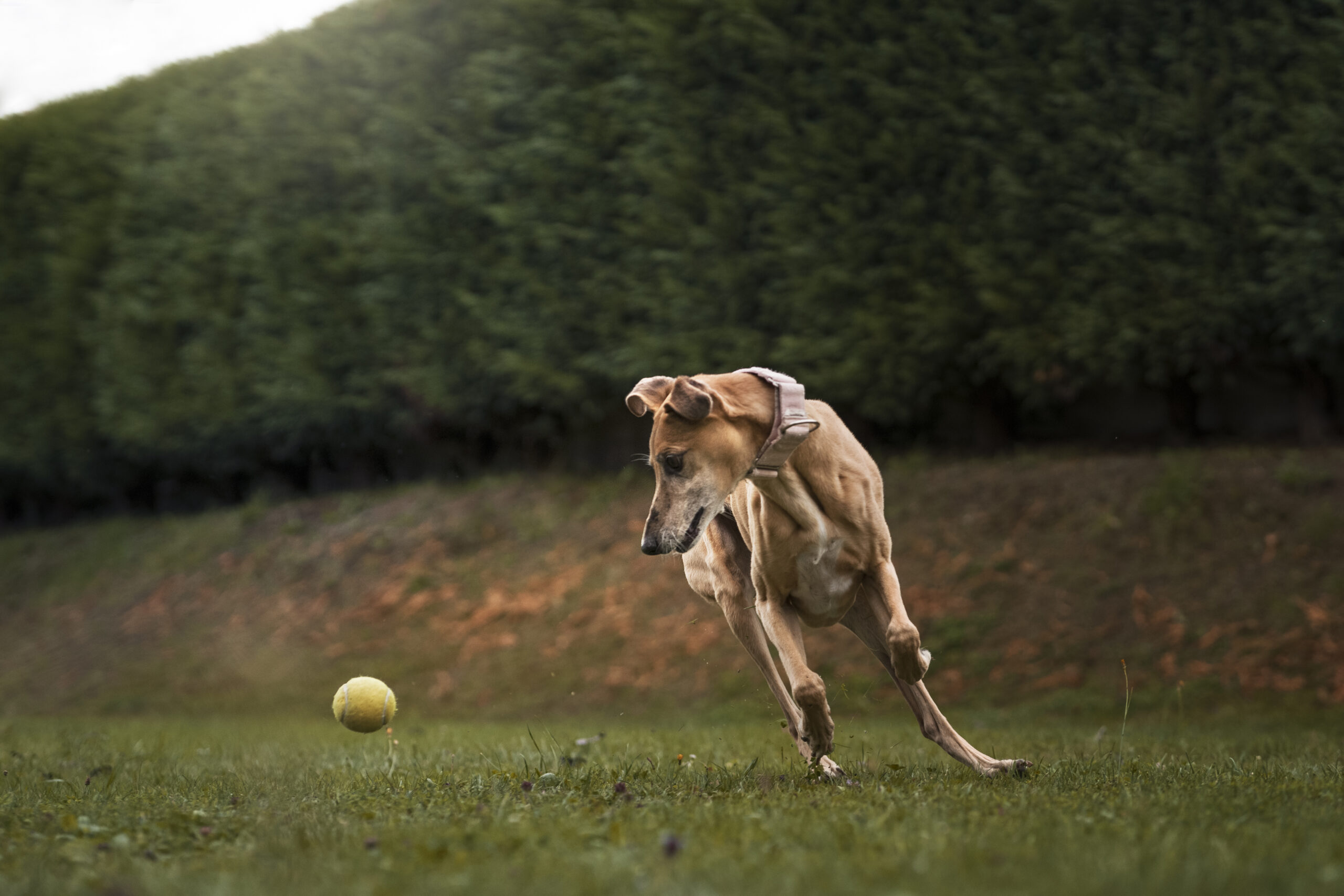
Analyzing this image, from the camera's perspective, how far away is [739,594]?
507 cm

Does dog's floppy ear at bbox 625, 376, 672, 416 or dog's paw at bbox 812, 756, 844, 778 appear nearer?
dog's floppy ear at bbox 625, 376, 672, 416

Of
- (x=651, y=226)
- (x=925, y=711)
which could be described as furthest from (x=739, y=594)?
(x=651, y=226)

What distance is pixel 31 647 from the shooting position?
13.0 meters

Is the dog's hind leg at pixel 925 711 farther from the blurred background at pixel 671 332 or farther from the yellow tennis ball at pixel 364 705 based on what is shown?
the blurred background at pixel 671 332

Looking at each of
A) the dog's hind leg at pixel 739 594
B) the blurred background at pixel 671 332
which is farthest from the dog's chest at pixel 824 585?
the blurred background at pixel 671 332

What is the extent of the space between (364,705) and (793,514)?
2417mm

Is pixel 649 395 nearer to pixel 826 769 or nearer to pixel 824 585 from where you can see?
pixel 824 585

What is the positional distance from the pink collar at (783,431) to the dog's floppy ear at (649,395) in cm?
40

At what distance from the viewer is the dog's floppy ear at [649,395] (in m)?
4.43

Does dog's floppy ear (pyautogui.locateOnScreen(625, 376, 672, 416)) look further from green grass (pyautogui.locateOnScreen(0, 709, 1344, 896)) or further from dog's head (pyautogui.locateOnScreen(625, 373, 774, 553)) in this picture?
green grass (pyautogui.locateOnScreen(0, 709, 1344, 896))

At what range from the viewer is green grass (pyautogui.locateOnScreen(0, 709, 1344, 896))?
8.43 ft

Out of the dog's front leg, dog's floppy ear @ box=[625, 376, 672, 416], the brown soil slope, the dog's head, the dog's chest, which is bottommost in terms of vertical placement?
the brown soil slope

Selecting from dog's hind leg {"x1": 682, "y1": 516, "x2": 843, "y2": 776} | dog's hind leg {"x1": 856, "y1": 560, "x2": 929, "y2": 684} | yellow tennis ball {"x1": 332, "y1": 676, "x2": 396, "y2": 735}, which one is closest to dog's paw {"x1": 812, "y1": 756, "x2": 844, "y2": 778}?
dog's hind leg {"x1": 682, "y1": 516, "x2": 843, "y2": 776}

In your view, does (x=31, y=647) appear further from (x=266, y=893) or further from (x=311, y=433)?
(x=266, y=893)
